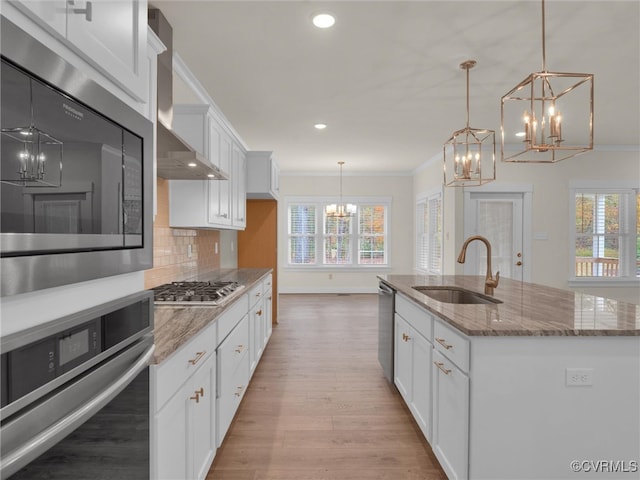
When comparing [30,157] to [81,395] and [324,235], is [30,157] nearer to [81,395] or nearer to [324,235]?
[81,395]

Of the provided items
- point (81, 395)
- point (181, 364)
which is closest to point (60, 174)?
point (81, 395)

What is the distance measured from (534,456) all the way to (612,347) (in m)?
0.58

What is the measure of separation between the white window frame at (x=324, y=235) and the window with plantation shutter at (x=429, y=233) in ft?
2.33

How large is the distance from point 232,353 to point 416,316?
1205 mm

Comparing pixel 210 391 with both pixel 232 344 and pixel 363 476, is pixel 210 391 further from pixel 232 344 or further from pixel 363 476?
pixel 363 476

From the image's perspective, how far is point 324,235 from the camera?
8445 mm

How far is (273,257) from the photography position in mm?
5406

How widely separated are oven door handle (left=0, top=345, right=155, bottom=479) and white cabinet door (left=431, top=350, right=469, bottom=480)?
1.37 m

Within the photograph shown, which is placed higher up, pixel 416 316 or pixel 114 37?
pixel 114 37

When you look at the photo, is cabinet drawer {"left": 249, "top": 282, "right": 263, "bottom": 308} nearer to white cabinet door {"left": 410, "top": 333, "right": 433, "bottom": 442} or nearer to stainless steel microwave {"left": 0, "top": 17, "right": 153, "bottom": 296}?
white cabinet door {"left": 410, "top": 333, "right": 433, "bottom": 442}

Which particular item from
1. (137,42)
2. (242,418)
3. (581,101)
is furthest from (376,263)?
(137,42)

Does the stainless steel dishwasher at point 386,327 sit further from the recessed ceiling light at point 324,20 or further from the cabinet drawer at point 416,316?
the recessed ceiling light at point 324,20

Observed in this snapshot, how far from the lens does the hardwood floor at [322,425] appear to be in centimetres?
212

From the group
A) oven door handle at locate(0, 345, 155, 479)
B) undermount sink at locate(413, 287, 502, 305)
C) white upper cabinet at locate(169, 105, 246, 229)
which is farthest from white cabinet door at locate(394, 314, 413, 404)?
oven door handle at locate(0, 345, 155, 479)
